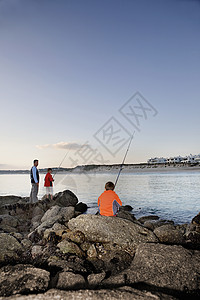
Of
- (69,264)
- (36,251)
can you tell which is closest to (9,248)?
(36,251)

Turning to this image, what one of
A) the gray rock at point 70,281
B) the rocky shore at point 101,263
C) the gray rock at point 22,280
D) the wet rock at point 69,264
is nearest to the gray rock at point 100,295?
the rocky shore at point 101,263

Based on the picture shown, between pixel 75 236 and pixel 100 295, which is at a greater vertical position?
pixel 100 295

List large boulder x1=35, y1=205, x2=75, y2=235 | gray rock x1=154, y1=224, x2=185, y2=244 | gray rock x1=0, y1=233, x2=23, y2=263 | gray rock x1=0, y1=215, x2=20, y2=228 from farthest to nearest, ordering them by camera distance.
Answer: gray rock x1=0, y1=215, x2=20, y2=228, large boulder x1=35, y1=205, x2=75, y2=235, gray rock x1=154, y1=224, x2=185, y2=244, gray rock x1=0, y1=233, x2=23, y2=263

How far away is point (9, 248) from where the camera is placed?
19.0ft

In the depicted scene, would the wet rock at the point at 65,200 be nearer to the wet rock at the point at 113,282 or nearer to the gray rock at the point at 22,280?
the gray rock at the point at 22,280

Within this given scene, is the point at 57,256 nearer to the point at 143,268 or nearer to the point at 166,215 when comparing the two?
the point at 143,268

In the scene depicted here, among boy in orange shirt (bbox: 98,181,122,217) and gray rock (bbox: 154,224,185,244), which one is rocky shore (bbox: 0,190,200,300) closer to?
gray rock (bbox: 154,224,185,244)

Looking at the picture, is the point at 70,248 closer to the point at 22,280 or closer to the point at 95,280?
the point at 95,280

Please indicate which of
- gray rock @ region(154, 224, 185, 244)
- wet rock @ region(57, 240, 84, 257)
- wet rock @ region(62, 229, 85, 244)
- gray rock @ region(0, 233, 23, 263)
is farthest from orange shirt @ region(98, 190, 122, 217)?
gray rock @ region(0, 233, 23, 263)

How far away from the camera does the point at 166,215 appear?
13.2 m

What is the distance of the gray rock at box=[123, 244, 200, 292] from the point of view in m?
3.62

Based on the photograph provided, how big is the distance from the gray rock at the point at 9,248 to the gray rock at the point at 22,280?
6.71ft

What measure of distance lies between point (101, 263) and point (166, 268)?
1705 millimetres

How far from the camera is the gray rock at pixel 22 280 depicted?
3.16 m
